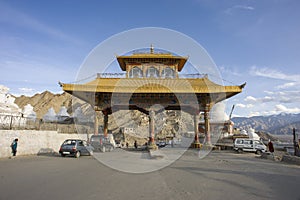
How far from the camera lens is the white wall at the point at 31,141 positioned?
14.3m

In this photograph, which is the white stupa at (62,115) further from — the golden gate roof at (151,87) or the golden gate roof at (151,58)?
the golden gate roof at (151,87)

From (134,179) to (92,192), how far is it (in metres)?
2.37

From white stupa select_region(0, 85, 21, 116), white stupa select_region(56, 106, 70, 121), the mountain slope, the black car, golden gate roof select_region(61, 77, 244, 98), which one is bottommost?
the black car

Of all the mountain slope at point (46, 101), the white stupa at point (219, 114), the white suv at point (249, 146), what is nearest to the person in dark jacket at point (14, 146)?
the white suv at point (249, 146)

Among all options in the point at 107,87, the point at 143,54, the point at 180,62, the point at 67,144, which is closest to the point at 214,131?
the point at 180,62

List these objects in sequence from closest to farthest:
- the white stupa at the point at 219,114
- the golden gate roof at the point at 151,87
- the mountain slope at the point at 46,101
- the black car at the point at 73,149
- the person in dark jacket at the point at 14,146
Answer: the person in dark jacket at the point at 14,146 < the black car at the point at 73,149 < the golden gate roof at the point at 151,87 < the white stupa at the point at 219,114 < the mountain slope at the point at 46,101

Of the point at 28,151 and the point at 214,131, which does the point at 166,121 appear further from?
the point at 28,151

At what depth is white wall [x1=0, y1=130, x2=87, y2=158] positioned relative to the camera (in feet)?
47.0

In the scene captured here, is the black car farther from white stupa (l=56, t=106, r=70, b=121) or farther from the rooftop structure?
white stupa (l=56, t=106, r=70, b=121)

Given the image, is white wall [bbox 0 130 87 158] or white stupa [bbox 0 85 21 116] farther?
white stupa [bbox 0 85 21 116]

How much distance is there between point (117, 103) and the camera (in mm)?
25094

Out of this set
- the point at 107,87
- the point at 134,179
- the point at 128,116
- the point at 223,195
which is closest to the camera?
the point at 223,195

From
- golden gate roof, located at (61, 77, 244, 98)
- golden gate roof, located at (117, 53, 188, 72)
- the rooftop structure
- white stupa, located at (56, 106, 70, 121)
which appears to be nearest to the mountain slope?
white stupa, located at (56, 106, 70, 121)

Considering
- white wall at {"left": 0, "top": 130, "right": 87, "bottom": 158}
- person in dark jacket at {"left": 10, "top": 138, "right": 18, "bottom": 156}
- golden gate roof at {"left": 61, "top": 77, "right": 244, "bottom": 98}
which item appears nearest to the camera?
white wall at {"left": 0, "top": 130, "right": 87, "bottom": 158}
